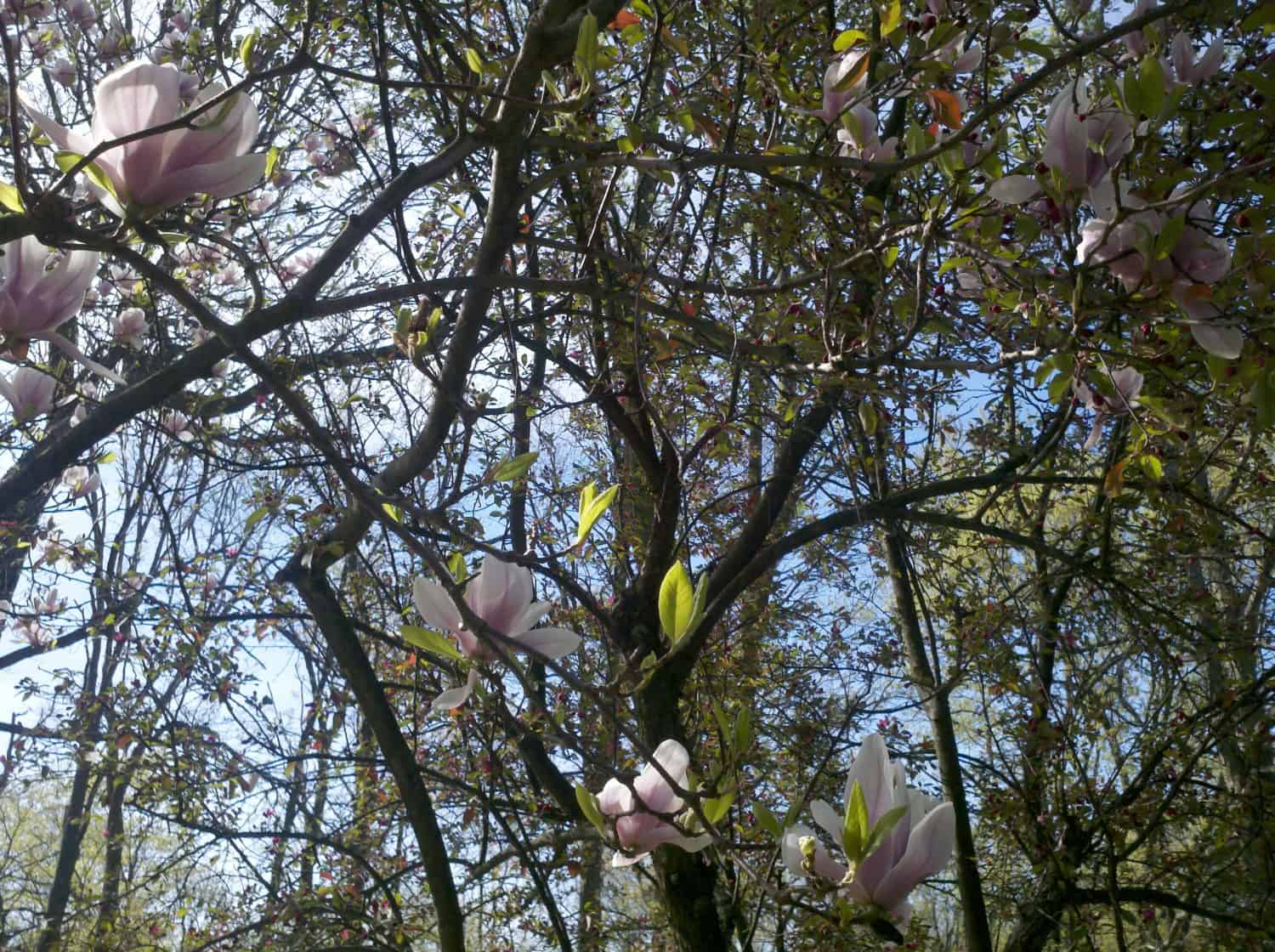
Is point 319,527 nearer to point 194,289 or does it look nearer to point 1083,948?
point 194,289

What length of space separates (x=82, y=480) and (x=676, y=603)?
124 inches

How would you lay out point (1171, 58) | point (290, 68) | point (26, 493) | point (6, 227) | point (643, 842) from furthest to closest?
point (26, 493) → point (1171, 58) → point (290, 68) → point (643, 842) → point (6, 227)

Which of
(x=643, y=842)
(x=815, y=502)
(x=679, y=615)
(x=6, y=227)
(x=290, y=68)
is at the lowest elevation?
(x=643, y=842)

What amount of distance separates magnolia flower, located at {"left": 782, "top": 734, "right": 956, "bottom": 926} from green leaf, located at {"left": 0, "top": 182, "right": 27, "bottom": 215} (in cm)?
81

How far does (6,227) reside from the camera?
2.40 feet

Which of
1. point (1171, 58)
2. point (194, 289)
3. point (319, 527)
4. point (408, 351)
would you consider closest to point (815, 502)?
point (319, 527)

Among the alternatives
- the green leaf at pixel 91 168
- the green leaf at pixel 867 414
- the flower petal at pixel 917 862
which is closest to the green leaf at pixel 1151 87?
the green leaf at pixel 867 414

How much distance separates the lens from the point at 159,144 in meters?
0.74

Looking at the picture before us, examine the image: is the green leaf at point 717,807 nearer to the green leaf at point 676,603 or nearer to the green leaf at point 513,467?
the green leaf at point 676,603

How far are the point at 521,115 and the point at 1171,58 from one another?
3.01ft

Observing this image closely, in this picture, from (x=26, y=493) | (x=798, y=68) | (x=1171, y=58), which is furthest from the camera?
(x=798, y=68)

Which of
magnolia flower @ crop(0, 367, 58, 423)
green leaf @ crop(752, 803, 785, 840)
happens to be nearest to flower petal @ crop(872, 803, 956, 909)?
green leaf @ crop(752, 803, 785, 840)

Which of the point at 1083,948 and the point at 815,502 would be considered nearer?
the point at 1083,948

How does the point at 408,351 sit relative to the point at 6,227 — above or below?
above
